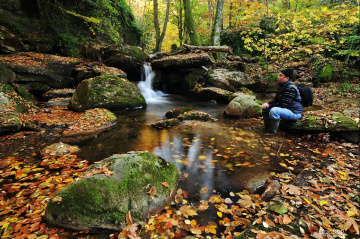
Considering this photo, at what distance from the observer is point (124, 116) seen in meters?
7.95

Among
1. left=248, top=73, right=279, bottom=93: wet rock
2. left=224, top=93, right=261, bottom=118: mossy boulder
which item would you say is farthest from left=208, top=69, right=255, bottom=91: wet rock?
left=224, top=93, right=261, bottom=118: mossy boulder

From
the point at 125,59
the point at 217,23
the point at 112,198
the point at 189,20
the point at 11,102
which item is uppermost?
the point at 189,20

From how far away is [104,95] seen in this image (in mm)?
8375

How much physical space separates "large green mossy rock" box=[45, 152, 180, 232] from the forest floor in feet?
0.40

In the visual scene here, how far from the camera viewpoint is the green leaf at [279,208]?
7.93 feet

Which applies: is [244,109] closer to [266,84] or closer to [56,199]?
[56,199]

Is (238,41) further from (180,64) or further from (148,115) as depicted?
(148,115)

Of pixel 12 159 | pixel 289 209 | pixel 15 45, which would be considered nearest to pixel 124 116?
pixel 12 159

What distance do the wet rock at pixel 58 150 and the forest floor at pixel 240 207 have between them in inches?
14.4

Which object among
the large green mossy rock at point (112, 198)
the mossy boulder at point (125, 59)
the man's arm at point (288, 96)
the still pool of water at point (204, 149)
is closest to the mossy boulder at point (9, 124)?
the still pool of water at point (204, 149)

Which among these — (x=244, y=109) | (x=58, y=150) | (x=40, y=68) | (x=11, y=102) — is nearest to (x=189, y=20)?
(x=244, y=109)

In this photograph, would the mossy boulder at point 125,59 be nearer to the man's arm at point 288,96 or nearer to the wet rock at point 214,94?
the wet rock at point 214,94

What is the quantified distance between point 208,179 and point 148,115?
5.64 metres

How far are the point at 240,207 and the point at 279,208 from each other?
20.7 inches
